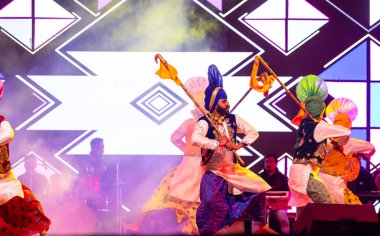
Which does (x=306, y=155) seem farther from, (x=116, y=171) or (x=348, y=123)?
(x=116, y=171)

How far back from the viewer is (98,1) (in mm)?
12305

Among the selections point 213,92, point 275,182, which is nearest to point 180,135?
point 275,182

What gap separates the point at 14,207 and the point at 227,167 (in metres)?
2.05

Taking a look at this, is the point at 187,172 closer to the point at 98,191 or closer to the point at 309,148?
the point at 98,191

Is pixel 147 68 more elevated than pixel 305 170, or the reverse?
pixel 147 68

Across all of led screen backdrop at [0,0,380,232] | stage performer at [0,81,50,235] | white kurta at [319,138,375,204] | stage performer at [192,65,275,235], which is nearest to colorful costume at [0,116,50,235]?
stage performer at [0,81,50,235]

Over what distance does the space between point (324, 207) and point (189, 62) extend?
4505 mm

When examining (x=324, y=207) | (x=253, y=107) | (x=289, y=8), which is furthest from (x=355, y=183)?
(x=324, y=207)

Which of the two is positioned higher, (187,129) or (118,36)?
(118,36)

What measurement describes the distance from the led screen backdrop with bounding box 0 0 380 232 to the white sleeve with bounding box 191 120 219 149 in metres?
3.48

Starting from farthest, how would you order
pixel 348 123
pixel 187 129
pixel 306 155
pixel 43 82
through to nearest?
1. pixel 43 82
2. pixel 187 129
3. pixel 348 123
4. pixel 306 155

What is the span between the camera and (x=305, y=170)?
8977 mm

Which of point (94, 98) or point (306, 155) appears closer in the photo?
point (306, 155)

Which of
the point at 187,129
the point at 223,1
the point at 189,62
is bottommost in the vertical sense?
the point at 187,129
